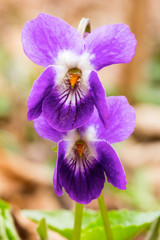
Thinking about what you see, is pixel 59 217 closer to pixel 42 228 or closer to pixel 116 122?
pixel 42 228

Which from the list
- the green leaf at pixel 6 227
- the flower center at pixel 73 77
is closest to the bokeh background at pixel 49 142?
the green leaf at pixel 6 227

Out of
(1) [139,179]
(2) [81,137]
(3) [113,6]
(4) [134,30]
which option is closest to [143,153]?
(1) [139,179]

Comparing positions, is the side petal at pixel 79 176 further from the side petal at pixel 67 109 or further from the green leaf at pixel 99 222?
the green leaf at pixel 99 222

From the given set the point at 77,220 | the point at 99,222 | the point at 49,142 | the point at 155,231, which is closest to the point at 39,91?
the point at 77,220

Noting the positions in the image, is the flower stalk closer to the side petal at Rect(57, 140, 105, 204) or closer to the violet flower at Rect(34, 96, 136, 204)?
the violet flower at Rect(34, 96, 136, 204)

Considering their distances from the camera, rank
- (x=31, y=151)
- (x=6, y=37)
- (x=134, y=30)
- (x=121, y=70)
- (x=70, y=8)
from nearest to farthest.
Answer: (x=31, y=151), (x=134, y=30), (x=121, y=70), (x=6, y=37), (x=70, y=8)

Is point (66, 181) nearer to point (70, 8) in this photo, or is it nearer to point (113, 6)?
point (70, 8)

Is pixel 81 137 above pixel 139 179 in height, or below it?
above
